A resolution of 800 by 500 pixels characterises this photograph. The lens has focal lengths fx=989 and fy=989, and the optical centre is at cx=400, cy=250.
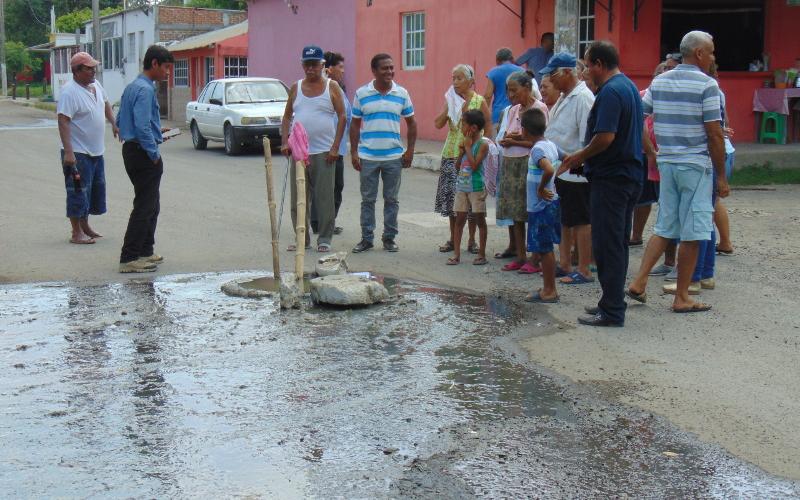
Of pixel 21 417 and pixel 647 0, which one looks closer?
pixel 21 417

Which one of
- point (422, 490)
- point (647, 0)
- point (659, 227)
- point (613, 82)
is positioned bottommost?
point (422, 490)

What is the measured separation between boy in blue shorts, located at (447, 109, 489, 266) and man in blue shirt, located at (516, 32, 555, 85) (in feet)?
27.3

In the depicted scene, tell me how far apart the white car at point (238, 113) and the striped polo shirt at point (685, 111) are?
14.8 metres

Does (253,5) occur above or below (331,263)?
above

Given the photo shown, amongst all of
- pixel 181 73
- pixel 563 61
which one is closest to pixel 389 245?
pixel 563 61

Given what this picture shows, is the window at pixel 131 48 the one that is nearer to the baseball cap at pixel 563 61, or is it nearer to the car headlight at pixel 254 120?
the car headlight at pixel 254 120

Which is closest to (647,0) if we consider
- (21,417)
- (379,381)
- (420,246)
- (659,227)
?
(420,246)

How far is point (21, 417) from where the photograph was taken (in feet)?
16.6

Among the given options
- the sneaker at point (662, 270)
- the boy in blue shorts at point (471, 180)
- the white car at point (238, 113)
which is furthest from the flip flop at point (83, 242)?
the white car at point (238, 113)

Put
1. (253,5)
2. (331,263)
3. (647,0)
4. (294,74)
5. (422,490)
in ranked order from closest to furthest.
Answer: (422,490), (331,263), (647,0), (294,74), (253,5)

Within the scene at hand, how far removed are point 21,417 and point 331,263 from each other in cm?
367

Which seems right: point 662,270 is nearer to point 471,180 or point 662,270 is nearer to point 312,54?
point 471,180

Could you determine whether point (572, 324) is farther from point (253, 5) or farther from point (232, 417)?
point (253, 5)

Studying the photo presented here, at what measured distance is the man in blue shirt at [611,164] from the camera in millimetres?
6660
